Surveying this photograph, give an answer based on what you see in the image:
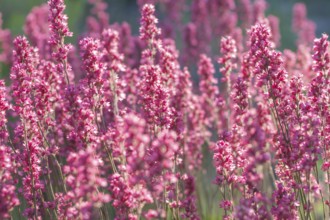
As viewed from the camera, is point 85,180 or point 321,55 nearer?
point 85,180

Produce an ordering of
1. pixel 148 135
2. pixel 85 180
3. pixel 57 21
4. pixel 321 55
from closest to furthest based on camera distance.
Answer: pixel 85 180, pixel 321 55, pixel 148 135, pixel 57 21

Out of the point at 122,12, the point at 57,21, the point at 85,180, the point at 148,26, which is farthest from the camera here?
the point at 122,12

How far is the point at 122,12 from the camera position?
18328 millimetres

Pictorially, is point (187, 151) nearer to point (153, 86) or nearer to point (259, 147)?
point (153, 86)

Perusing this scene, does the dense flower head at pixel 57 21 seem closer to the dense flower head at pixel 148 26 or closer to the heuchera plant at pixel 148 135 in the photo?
the heuchera plant at pixel 148 135

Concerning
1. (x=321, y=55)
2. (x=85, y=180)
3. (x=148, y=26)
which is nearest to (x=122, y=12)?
(x=148, y=26)

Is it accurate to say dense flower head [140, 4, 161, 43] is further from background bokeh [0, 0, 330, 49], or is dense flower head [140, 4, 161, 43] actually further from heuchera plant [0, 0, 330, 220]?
background bokeh [0, 0, 330, 49]

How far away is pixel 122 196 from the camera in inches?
144

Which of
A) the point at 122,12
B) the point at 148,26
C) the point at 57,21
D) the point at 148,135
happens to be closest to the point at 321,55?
the point at 148,135

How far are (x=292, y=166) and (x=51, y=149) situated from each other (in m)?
2.15

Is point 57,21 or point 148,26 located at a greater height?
point 148,26

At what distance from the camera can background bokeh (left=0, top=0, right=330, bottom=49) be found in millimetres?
13477

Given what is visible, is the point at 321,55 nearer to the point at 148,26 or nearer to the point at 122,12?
the point at 148,26

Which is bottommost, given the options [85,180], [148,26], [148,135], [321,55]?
[85,180]
